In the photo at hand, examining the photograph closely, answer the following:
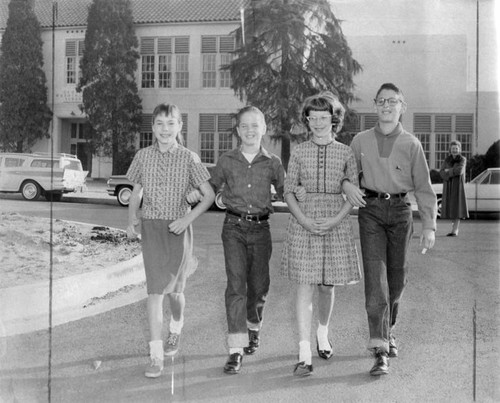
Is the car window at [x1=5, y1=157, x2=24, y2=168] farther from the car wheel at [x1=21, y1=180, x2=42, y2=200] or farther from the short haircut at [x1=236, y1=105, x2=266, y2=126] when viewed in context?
the short haircut at [x1=236, y1=105, x2=266, y2=126]

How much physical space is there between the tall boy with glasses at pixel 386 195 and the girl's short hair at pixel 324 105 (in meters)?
0.20

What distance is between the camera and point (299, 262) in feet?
11.1

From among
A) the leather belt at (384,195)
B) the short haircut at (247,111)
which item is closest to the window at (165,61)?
the short haircut at (247,111)

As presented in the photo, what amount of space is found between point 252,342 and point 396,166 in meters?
1.19

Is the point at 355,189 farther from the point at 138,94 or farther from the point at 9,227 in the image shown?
the point at 9,227

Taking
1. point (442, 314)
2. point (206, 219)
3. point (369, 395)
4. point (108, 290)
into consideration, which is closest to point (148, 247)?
point (369, 395)

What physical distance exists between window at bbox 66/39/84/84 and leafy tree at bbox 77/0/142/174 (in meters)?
0.04

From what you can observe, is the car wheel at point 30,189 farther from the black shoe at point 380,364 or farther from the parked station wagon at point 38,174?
the black shoe at point 380,364

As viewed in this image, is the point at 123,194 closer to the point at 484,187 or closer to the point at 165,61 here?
the point at 165,61

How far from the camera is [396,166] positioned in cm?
343

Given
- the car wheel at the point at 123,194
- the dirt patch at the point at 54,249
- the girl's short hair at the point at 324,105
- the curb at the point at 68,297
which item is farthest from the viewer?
the dirt patch at the point at 54,249

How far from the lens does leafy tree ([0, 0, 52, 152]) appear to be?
3406 millimetres

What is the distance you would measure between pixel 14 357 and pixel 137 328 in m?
0.83

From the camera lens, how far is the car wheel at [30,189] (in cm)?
351
